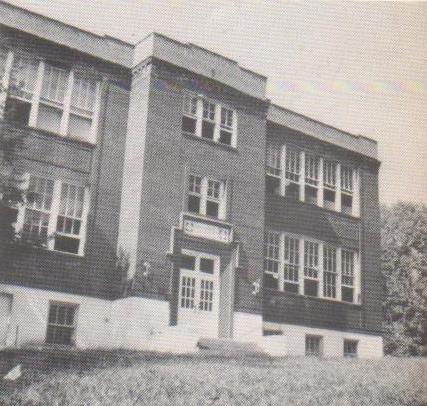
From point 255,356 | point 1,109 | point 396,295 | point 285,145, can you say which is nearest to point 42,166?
point 1,109

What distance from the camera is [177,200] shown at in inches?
805

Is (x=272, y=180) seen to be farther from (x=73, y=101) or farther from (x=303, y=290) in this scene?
(x=73, y=101)

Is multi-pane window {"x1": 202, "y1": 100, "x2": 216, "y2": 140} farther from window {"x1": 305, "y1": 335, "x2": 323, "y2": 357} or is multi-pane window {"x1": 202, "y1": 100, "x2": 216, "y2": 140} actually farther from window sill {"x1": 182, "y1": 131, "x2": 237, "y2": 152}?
window {"x1": 305, "y1": 335, "x2": 323, "y2": 357}

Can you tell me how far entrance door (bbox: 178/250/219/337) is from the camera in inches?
789

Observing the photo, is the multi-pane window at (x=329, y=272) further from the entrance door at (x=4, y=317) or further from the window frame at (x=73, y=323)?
the entrance door at (x=4, y=317)

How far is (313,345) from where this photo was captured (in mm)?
23969

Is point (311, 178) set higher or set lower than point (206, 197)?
higher

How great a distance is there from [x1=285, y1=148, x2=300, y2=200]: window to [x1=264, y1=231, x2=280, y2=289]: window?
6.44 feet

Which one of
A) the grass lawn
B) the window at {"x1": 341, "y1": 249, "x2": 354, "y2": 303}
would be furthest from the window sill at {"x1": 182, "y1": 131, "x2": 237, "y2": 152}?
the grass lawn

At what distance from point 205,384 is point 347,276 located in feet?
48.2

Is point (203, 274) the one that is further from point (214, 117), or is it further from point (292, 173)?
point (292, 173)

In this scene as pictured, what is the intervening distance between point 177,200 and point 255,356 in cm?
565

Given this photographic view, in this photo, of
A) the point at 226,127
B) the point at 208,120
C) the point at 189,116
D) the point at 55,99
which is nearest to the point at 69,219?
the point at 55,99

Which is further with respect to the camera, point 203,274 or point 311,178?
point 311,178
